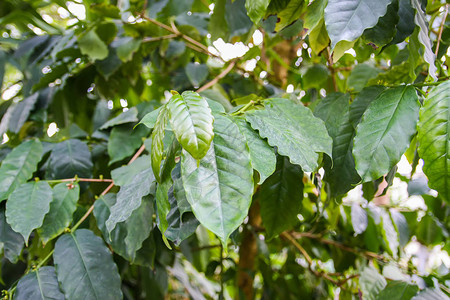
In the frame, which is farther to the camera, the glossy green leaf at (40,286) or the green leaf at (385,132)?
the glossy green leaf at (40,286)

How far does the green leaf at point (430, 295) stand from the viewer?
2.32 ft

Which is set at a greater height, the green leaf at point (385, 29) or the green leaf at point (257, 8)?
the green leaf at point (257, 8)

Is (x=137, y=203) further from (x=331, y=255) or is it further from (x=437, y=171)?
(x=331, y=255)

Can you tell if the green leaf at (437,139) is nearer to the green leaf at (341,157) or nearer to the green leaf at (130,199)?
the green leaf at (341,157)

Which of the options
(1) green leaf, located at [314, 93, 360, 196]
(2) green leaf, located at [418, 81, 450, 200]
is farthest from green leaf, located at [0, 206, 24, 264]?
(2) green leaf, located at [418, 81, 450, 200]

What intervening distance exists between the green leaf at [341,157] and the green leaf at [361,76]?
28 cm

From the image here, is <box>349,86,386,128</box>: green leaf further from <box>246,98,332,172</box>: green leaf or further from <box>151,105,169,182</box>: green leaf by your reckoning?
<box>151,105,169,182</box>: green leaf

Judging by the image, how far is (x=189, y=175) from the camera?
0.39 meters

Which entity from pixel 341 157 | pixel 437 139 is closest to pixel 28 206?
pixel 341 157

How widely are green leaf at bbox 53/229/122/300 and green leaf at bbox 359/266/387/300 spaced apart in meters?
0.53

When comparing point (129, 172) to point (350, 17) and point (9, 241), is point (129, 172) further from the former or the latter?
point (350, 17)

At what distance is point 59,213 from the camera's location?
697 mm

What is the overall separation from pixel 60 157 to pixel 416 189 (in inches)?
34.3

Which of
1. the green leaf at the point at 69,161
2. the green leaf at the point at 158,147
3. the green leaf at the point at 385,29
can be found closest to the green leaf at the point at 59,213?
the green leaf at the point at 69,161
